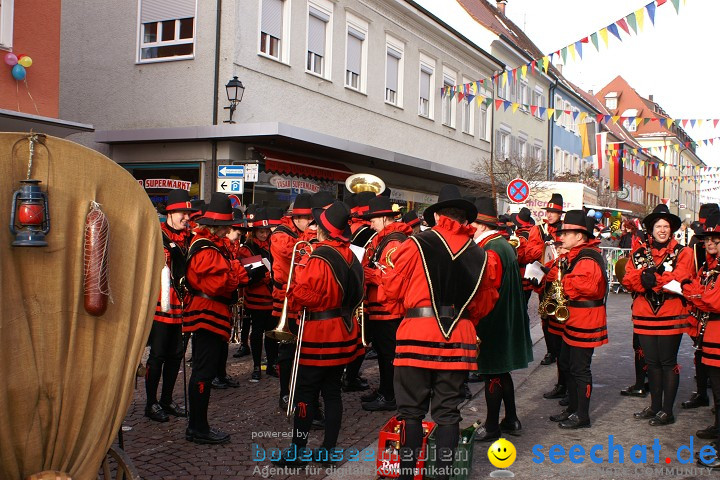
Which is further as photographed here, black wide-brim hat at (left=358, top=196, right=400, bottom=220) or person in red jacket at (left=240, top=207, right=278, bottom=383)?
person in red jacket at (left=240, top=207, right=278, bottom=383)

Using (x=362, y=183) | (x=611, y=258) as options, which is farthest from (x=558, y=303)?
(x=611, y=258)

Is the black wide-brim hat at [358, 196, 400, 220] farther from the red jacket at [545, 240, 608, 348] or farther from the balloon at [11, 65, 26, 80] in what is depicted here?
the balloon at [11, 65, 26, 80]

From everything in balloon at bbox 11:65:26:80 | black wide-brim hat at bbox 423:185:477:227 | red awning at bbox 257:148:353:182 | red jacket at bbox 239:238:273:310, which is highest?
balloon at bbox 11:65:26:80

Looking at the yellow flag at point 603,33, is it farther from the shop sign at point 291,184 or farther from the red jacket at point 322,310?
the red jacket at point 322,310

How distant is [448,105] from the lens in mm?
26875

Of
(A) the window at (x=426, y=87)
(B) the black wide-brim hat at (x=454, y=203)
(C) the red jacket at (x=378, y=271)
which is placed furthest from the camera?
(A) the window at (x=426, y=87)

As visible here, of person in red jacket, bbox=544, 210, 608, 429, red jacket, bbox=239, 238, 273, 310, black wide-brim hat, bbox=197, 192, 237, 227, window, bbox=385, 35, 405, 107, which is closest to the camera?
black wide-brim hat, bbox=197, 192, 237, 227

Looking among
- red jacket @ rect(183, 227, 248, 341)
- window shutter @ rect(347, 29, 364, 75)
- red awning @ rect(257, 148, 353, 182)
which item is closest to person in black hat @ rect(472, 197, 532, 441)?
red jacket @ rect(183, 227, 248, 341)

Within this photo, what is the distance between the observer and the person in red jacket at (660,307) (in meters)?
6.71

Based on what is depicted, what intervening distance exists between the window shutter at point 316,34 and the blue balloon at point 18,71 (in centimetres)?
847

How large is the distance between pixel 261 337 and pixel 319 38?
12.3 meters

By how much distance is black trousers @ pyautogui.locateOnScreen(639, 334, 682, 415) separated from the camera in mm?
6746

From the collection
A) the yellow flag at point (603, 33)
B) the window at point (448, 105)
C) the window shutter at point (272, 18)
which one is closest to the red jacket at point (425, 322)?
the yellow flag at point (603, 33)

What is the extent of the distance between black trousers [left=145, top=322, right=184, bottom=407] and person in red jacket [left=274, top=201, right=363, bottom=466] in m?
1.65
